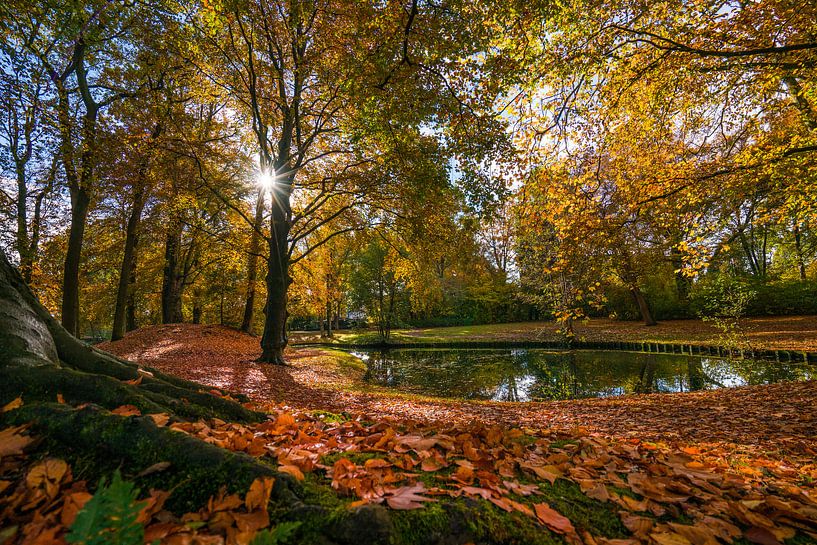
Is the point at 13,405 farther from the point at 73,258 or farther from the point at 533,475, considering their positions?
the point at 73,258

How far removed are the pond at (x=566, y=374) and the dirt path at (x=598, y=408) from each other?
3576mm

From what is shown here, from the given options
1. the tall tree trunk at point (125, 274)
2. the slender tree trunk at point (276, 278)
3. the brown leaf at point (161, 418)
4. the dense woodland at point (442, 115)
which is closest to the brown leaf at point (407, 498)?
the brown leaf at point (161, 418)

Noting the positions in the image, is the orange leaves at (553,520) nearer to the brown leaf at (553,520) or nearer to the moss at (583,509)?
the brown leaf at (553,520)

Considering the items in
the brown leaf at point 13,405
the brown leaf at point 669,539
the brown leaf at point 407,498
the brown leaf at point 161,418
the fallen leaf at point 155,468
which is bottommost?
the brown leaf at point 669,539

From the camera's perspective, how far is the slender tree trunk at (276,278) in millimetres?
12617

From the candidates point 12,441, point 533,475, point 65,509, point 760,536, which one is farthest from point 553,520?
point 12,441

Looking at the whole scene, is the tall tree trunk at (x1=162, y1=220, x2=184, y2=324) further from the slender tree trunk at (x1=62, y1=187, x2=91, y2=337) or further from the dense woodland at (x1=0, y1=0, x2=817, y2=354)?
the slender tree trunk at (x1=62, y1=187, x2=91, y2=337)

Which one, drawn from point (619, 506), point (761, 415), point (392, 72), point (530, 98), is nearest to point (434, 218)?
point (530, 98)

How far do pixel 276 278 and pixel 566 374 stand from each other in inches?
502

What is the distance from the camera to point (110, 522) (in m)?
0.93

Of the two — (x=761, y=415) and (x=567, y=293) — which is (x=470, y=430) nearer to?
(x=761, y=415)

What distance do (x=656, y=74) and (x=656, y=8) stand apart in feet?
3.81

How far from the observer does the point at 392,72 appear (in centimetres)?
580

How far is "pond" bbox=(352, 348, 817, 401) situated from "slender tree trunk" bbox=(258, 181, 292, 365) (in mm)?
4529
